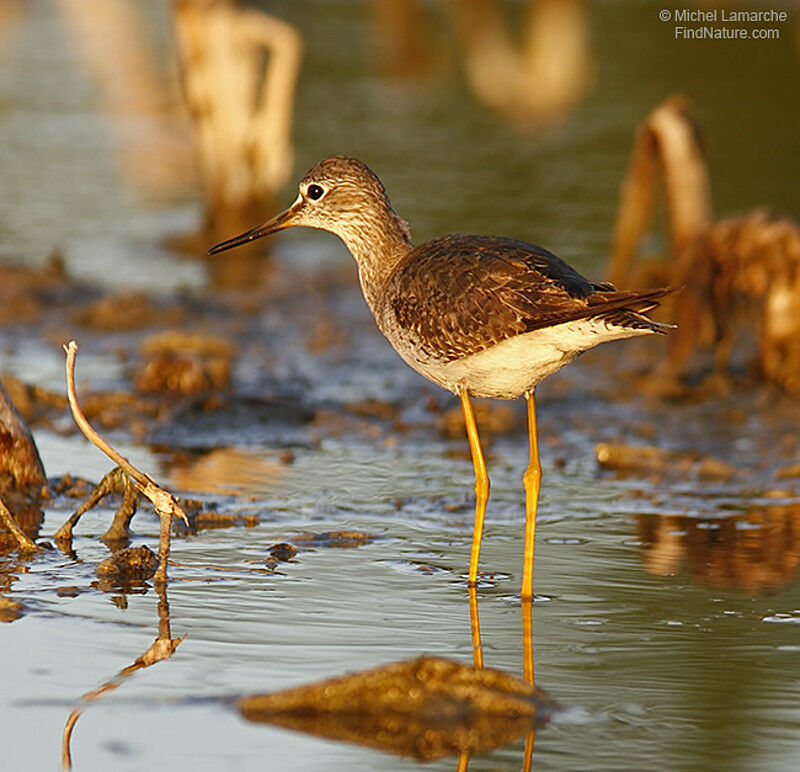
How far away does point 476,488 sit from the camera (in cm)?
655

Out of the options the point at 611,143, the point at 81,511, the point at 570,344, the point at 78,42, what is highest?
the point at 78,42

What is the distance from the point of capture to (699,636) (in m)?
5.55

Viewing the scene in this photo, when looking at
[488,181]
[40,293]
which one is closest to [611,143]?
[488,181]

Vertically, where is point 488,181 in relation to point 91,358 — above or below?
above

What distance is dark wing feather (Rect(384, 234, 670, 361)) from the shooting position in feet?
18.7

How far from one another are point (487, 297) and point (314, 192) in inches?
51.1

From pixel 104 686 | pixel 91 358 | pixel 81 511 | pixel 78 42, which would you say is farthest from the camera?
pixel 78 42

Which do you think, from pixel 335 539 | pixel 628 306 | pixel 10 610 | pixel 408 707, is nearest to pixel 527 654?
pixel 408 707

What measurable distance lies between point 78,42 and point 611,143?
11307 mm

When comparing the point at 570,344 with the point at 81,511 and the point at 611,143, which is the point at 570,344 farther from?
the point at 611,143

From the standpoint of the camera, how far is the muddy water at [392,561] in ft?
15.2

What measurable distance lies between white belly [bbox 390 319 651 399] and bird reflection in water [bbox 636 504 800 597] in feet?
3.20

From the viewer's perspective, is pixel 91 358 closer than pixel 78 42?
Yes

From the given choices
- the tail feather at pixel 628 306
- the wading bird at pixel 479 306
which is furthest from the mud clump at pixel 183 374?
the tail feather at pixel 628 306
